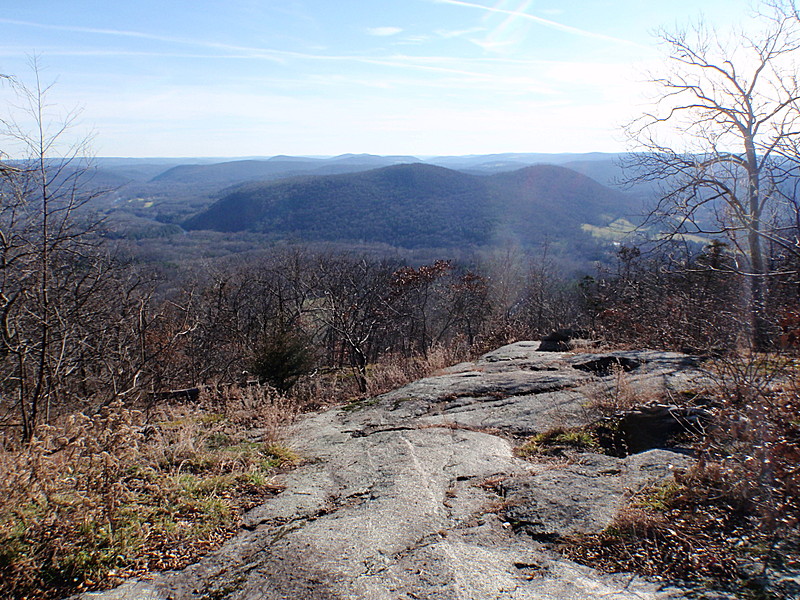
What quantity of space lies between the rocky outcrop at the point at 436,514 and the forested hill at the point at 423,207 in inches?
2414

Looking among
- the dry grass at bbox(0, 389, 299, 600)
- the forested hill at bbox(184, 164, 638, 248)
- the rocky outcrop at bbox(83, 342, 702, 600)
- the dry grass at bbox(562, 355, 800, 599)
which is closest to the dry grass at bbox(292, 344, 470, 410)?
the rocky outcrop at bbox(83, 342, 702, 600)

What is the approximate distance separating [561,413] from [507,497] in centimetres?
253

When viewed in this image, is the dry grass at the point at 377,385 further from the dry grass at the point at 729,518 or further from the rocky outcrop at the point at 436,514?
the dry grass at the point at 729,518

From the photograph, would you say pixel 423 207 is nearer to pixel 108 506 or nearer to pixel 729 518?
pixel 108 506

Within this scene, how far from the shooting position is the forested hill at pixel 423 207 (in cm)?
7494

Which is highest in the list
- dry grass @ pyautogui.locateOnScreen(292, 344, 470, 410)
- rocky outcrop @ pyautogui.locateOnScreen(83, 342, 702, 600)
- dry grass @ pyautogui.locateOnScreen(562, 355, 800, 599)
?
dry grass @ pyautogui.locateOnScreen(562, 355, 800, 599)

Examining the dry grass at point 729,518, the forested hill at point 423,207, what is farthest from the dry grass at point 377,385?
the forested hill at point 423,207

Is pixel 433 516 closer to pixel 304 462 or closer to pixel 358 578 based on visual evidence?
pixel 358 578

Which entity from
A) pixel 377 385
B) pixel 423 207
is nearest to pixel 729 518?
pixel 377 385

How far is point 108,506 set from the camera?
3.78m

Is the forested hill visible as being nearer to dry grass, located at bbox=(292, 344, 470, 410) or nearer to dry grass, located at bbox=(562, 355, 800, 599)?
dry grass, located at bbox=(292, 344, 470, 410)

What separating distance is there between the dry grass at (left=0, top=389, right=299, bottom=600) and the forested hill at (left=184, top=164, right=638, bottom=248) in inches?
2503

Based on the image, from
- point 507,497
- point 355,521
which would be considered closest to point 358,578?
point 355,521

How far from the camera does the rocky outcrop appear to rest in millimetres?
3035
